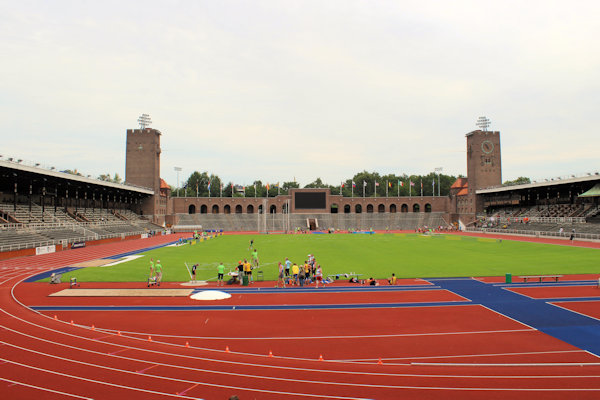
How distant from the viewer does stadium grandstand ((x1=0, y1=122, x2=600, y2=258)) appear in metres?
46.3

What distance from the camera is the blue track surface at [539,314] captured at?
12.4 meters

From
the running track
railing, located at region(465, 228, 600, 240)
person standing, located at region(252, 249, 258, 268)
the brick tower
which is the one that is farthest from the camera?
the brick tower

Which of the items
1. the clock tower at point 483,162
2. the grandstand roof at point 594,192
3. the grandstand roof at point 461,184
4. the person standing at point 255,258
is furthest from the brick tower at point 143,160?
the grandstand roof at point 594,192

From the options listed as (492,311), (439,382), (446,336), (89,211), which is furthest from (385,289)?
(89,211)

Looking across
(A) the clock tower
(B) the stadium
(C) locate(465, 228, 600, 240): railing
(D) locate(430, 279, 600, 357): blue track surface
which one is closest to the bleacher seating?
(B) the stadium

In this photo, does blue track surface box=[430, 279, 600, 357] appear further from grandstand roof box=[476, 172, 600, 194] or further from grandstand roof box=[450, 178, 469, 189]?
grandstand roof box=[450, 178, 469, 189]

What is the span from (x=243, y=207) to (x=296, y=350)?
97.0 metres

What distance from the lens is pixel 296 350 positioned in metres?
11.6

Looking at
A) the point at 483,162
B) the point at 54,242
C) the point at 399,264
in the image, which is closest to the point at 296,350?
the point at 399,264

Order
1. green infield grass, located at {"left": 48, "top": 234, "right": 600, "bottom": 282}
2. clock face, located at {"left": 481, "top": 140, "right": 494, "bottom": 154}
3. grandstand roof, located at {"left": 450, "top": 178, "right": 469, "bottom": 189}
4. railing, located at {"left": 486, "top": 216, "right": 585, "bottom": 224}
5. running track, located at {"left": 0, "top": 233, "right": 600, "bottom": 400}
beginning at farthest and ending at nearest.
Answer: grandstand roof, located at {"left": 450, "top": 178, "right": 469, "bottom": 189} → clock face, located at {"left": 481, "top": 140, "right": 494, "bottom": 154} → railing, located at {"left": 486, "top": 216, "right": 585, "bottom": 224} → green infield grass, located at {"left": 48, "top": 234, "right": 600, "bottom": 282} → running track, located at {"left": 0, "top": 233, "right": 600, "bottom": 400}

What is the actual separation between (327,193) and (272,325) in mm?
88461

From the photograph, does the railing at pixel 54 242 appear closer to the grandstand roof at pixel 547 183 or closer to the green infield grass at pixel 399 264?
the green infield grass at pixel 399 264

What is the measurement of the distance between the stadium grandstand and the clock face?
297mm

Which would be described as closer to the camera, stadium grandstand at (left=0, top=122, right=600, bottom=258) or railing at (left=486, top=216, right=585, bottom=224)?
stadium grandstand at (left=0, top=122, right=600, bottom=258)
